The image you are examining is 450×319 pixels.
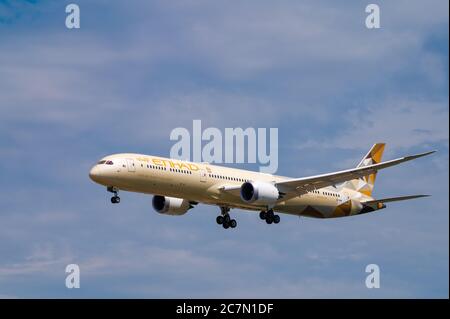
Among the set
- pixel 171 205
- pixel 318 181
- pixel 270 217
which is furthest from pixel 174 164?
pixel 318 181

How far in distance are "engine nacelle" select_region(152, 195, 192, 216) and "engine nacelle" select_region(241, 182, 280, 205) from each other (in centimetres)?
819

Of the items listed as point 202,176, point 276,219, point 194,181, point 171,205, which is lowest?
point 276,219

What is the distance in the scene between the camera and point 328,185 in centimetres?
9438

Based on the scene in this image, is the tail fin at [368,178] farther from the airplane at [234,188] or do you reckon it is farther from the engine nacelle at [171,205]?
the engine nacelle at [171,205]

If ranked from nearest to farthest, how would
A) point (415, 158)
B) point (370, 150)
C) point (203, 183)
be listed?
point (415, 158) → point (203, 183) → point (370, 150)

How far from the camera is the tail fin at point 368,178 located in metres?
106

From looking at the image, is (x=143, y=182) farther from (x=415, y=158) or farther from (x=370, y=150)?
(x=370, y=150)

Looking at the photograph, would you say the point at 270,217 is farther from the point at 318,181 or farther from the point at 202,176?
the point at 202,176

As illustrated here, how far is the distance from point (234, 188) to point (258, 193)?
7.42ft

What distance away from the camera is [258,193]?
9088cm

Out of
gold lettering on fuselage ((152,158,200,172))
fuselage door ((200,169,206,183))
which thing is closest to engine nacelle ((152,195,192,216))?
fuselage door ((200,169,206,183))

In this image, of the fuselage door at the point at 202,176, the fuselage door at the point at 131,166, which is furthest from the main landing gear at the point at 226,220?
the fuselage door at the point at 131,166
